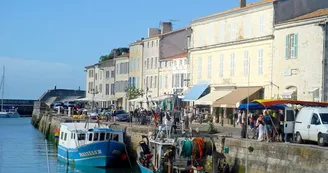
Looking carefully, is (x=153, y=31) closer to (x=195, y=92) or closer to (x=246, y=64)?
(x=195, y=92)

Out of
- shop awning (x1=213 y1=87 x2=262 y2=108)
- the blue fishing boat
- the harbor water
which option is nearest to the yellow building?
shop awning (x1=213 y1=87 x2=262 y2=108)

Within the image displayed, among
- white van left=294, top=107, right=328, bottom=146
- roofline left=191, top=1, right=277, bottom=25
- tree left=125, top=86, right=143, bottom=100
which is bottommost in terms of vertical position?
white van left=294, top=107, right=328, bottom=146

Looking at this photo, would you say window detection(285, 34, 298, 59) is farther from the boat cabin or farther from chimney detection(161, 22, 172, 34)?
chimney detection(161, 22, 172, 34)

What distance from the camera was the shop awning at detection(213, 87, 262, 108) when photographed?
157 feet

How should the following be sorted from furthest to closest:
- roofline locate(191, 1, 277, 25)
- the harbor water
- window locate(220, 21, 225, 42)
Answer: window locate(220, 21, 225, 42) < roofline locate(191, 1, 277, 25) < the harbor water

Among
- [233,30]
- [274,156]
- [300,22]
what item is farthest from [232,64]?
[274,156]

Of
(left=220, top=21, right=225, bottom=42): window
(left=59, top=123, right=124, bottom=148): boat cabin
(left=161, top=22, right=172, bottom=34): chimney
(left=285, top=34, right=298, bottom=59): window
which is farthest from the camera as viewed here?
(left=161, top=22, right=172, bottom=34): chimney

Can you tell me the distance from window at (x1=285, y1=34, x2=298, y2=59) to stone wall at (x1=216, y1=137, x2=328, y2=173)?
13191 millimetres

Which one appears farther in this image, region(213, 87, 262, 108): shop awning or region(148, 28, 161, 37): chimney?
region(148, 28, 161, 37): chimney

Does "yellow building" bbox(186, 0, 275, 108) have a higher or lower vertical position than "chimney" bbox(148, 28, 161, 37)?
lower

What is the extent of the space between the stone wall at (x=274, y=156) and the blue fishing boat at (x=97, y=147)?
10.4 m

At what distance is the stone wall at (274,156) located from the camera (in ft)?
82.9

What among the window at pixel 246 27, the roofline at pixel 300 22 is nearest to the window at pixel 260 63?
the window at pixel 246 27

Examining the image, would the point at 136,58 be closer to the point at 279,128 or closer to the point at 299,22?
the point at 299,22
